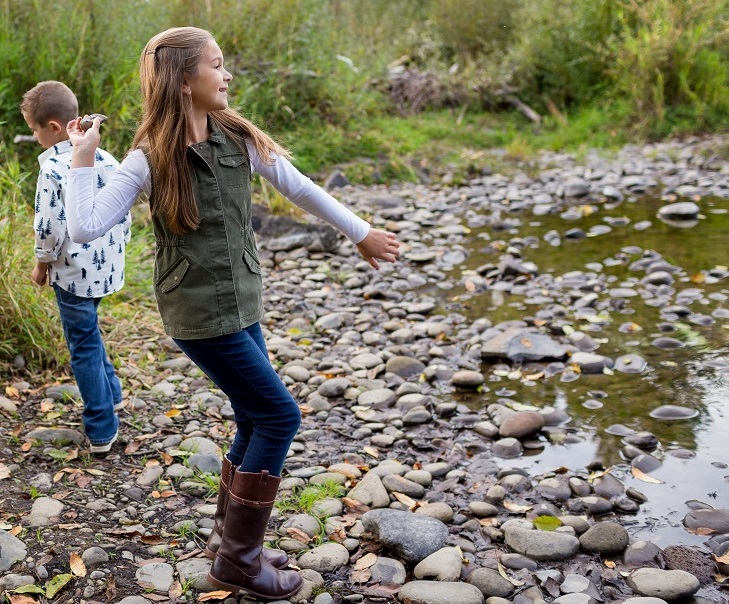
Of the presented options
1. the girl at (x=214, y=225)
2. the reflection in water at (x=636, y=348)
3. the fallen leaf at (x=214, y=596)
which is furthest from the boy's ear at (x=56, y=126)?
the reflection in water at (x=636, y=348)

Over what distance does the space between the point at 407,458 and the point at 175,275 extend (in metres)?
1.71

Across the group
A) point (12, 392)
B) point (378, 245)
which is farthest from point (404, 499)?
point (12, 392)

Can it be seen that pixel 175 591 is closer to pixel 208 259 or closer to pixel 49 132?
pixel 208 259

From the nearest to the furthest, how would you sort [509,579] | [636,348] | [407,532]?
[509,579], [407,532], [636,348]

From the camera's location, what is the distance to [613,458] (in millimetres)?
3656

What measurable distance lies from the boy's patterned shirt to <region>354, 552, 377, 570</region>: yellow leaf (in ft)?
5.00

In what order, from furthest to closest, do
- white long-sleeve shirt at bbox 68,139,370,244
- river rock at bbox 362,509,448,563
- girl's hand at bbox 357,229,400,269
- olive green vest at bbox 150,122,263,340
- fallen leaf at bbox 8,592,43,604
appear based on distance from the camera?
river rock at bbox 362,509,448,563 < girl's hand at bbox 357,229,400,269 < fallen leaf at bbox 8,592,43,604 < olive green vest at bbox 150,122,263,340 < white long-sleeve shirt at bbox 68,139,370,244

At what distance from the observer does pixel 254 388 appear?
2.49 meters

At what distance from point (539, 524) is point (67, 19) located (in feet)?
18.5

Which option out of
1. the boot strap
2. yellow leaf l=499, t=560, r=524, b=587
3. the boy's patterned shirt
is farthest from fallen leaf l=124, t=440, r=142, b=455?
yellow leaf l=499, t=560, r=524, b=587

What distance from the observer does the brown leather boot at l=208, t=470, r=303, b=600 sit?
2.59 metres

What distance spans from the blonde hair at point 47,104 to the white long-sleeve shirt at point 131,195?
3.78 ft

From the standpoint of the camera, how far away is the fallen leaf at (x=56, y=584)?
8.45ft

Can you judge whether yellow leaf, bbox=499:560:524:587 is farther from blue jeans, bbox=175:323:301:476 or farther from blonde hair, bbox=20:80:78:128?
blonde hair, bbox=20:80:78:128
